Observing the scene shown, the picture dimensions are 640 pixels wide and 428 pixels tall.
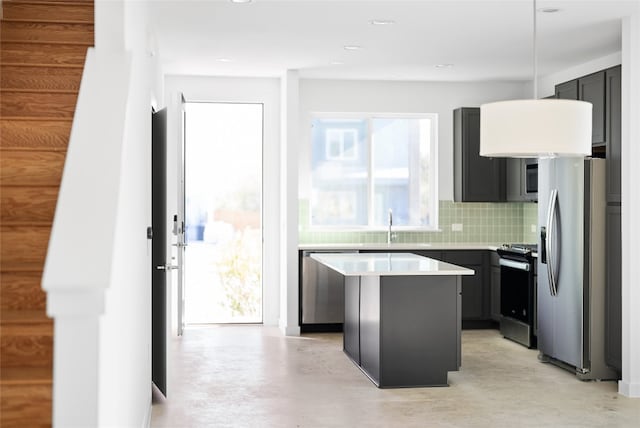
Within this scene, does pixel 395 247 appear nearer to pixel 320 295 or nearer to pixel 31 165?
pixel 320 295

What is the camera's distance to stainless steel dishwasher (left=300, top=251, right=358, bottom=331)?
845 cm

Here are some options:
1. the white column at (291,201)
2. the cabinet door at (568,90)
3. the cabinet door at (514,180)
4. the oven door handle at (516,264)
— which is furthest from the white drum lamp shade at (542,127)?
the cabinet door at (514,180)

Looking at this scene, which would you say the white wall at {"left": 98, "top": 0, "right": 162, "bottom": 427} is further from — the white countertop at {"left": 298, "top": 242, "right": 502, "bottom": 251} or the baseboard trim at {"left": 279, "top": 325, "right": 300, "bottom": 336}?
the white countertop at {"left": 298, "top": 242, "right": 502, "bottom": 251}

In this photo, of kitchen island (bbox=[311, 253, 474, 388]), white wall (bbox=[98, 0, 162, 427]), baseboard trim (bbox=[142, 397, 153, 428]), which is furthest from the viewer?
kitchen island (bbox=[311, 253, 474, 388])

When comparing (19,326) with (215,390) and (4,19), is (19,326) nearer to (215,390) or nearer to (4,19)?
(4,19)

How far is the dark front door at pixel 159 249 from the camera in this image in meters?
5.44

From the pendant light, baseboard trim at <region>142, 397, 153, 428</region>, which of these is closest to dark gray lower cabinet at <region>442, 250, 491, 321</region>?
baseboard trim at <region>142, 397, 153, 428</region>

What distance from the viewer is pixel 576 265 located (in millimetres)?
6387

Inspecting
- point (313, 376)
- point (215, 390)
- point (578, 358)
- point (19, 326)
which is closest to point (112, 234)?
point (19, 326)

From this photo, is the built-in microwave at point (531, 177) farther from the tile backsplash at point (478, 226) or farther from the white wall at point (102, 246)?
the white wall at point (102, 246)

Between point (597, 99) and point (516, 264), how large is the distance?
2.00 metres

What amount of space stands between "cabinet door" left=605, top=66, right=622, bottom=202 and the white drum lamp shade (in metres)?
2.12

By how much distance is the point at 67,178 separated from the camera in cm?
253

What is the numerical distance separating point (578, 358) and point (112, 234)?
490cm
